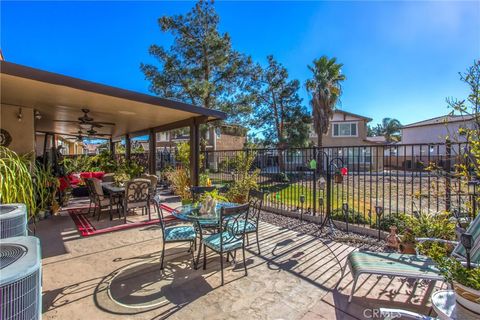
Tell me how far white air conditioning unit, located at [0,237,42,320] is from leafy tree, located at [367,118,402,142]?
142 ft

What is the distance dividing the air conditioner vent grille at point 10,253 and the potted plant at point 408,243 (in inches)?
154

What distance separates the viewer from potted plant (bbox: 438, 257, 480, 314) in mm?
1370

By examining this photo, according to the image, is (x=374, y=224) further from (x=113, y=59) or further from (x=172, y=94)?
(x=113, y=59)

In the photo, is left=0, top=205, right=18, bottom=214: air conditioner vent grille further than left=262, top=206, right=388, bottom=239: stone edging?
No

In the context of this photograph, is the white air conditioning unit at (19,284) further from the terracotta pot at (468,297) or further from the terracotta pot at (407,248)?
the terracotta pot at (407,248)

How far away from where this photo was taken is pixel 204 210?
10.8ft

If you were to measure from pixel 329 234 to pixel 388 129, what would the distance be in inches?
2071

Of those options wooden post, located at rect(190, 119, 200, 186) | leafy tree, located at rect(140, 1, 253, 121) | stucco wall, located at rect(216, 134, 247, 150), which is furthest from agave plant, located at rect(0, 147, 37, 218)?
stucco wall, located at rect(216, 134, 247, 150)

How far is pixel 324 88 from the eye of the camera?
1650 centimetres

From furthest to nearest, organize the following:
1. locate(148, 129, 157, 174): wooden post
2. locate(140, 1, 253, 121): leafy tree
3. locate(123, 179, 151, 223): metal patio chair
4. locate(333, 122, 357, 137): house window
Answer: locate(333, 122, 357, 137): house window, locate(140, 1, 253, 121): leafy tree, locate(148, 129, 157, 174): wooden post, locate(123, 179, 151, 223): metal patio chair

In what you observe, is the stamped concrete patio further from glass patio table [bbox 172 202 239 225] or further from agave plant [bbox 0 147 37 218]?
agave plant [bbox 0 147 37 218]

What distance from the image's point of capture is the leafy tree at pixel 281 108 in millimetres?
17047

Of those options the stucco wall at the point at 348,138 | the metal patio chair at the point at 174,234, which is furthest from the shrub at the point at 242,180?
the stucco wall at the point at 348,138

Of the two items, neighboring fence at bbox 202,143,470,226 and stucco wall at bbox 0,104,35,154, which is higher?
stucco wall at bbox 0,104,35,154
